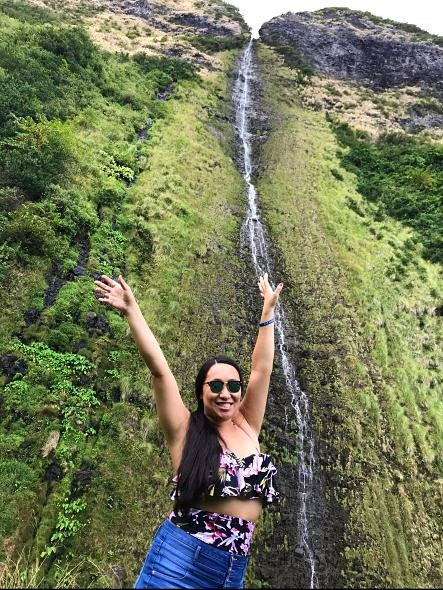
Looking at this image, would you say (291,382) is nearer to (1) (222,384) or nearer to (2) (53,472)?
(2) (53,472)

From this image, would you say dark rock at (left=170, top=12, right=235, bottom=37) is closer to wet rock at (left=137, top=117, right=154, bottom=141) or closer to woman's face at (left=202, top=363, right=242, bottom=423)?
wet rock at (left=137, top=117, right=154, bottom=141)

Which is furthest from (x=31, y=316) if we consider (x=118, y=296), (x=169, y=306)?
(x=118, y=296)

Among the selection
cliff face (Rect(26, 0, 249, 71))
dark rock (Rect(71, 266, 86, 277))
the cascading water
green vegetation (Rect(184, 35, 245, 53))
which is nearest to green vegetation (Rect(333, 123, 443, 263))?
the cascading water

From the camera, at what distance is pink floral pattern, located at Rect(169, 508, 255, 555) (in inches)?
118

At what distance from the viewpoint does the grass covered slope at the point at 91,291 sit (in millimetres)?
8500

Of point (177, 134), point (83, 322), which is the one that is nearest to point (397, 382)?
point (83, 322)

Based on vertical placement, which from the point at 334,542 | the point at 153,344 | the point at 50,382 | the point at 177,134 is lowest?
the point at 334,542

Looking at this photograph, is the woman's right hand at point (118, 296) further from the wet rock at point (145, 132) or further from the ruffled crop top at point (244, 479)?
the wet rock at point (145, 132)

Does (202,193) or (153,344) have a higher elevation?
(153,344)

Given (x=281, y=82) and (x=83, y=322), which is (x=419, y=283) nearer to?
(x=83, y=322)

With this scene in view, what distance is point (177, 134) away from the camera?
23.8 meters

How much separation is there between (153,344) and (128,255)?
12007 mm

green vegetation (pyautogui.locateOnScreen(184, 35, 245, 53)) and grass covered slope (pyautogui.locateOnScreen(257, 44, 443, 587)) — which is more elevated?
green vegetation (pyautogui.locateOnScreen(184, 35, 245, 53))

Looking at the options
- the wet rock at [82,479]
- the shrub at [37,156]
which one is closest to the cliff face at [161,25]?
the shrub at [37,156]
